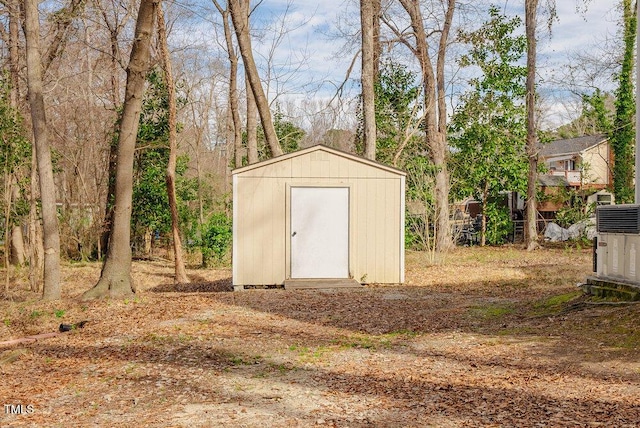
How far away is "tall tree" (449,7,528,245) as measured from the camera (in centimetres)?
2320

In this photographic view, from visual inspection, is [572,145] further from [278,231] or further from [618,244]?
[618,244]

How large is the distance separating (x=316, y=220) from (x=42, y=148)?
5020 millimetres

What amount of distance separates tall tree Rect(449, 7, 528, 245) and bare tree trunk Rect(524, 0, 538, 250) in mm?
1874

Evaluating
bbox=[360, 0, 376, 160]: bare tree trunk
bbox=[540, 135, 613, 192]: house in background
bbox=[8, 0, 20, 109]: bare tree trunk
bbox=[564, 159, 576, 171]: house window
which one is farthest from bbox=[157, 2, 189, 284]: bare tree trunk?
bbox=[564, 159, 576, 171]: house window

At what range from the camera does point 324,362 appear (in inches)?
237

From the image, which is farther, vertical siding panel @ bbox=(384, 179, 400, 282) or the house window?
the house window

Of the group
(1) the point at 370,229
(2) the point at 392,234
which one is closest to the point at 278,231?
(1) the point at 370,229

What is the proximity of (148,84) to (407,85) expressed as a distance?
30.9 ft

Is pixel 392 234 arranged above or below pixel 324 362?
above

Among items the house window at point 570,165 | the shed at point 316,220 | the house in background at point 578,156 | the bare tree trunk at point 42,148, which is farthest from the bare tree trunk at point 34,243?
the house window at point 570,165

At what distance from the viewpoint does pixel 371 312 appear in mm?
9062

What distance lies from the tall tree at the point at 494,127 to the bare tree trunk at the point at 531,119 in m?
1.87

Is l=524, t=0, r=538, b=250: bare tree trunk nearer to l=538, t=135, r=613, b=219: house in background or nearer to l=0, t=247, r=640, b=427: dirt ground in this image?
l=538, t=135, r=613, b=219: house in background

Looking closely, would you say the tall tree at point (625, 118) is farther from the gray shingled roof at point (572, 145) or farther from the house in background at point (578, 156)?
the gray shingled roof at point (572, 145)
